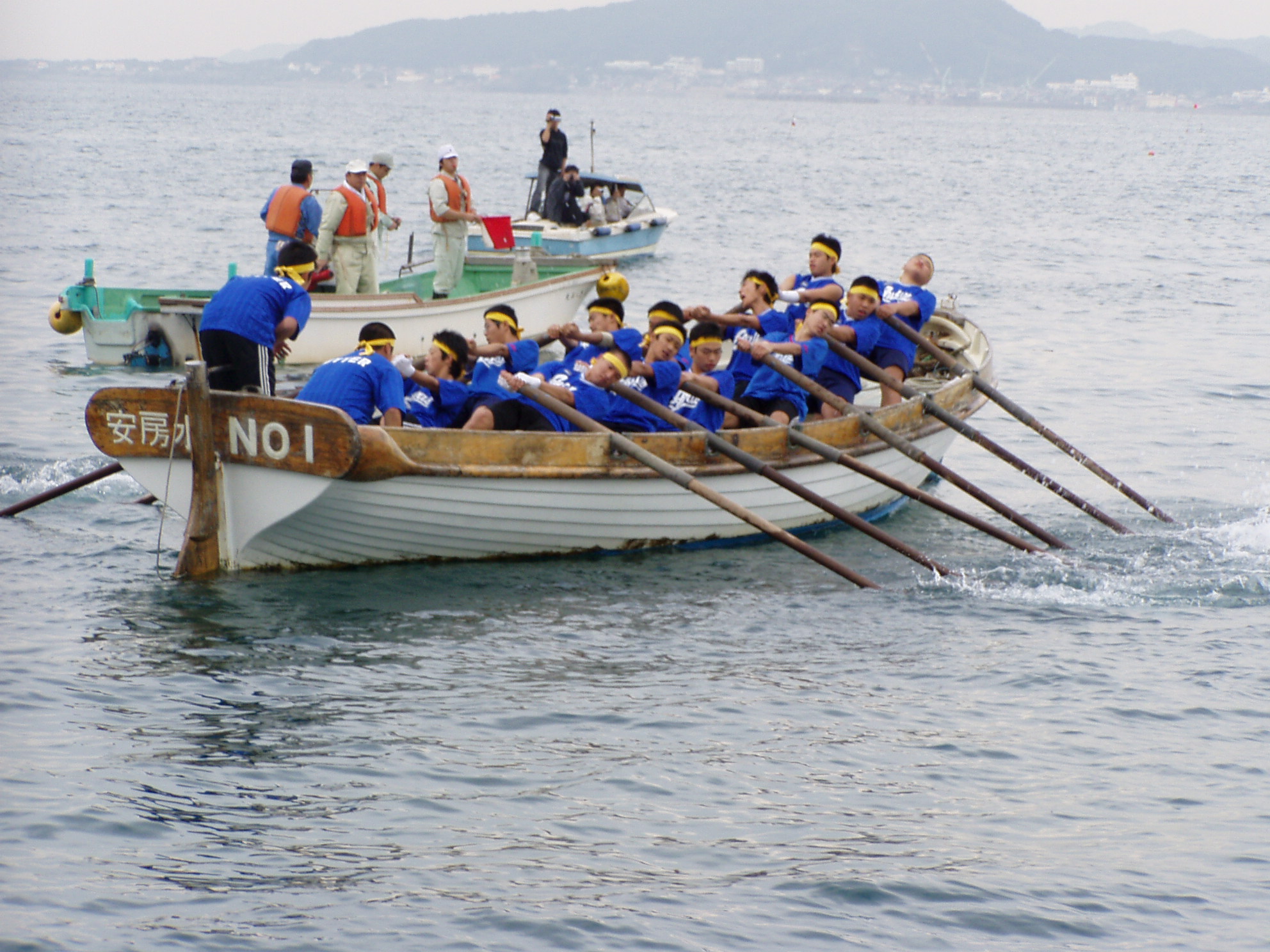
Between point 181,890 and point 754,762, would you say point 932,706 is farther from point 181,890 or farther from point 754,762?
point 181,890

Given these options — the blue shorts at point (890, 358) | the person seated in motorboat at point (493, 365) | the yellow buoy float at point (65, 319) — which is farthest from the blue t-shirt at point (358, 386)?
the yellow buoy float at point (65, 319)

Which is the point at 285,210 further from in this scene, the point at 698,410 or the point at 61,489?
the point at 698,410

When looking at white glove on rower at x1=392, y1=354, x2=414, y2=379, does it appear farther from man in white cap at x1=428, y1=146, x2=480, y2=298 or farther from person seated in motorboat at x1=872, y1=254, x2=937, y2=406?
man in white cap at x1=428, y1=146, x2=480, y2=298

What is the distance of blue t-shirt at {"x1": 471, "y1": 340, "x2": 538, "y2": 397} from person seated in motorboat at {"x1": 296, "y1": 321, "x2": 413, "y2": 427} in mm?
854

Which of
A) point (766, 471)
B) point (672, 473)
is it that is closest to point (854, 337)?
point (766, 471)

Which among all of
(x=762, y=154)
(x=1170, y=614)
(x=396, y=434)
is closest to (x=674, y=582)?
(x=396, y=434)

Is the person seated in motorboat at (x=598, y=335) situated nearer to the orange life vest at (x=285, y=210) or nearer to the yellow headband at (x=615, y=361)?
the yellow headband at (x=615, y=361)

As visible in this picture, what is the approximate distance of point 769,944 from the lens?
5.88 meters

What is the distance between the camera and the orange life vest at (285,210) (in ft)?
51.0

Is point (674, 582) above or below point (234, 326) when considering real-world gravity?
below

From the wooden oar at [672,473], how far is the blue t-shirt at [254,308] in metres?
1.99

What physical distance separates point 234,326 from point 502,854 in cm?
519

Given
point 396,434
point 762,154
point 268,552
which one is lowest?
point 268,552

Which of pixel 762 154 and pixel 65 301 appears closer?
pixel 65 301
